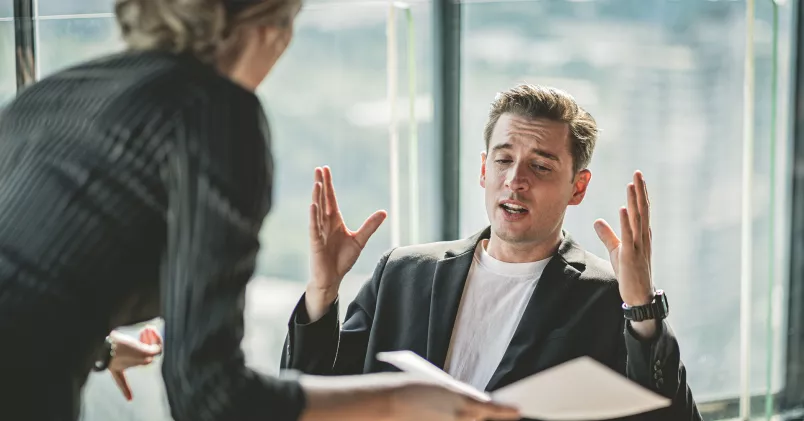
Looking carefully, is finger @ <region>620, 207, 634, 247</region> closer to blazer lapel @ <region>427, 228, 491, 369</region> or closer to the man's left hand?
the man's left hand

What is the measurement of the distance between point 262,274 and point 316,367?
5.51 ft

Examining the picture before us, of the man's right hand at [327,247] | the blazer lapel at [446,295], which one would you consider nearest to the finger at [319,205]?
the man's right hand at [327,247]

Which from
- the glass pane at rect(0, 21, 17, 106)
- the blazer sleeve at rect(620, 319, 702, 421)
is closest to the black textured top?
the blazer sleeve at rect(620, 319, 702, 421)

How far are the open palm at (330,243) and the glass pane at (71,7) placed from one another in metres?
1.40

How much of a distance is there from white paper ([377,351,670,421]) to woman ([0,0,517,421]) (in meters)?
0.20

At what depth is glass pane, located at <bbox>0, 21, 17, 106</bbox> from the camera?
121 inches

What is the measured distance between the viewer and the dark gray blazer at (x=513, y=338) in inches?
81.3

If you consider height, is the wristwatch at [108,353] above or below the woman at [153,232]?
below

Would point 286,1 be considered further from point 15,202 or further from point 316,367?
point 316,367

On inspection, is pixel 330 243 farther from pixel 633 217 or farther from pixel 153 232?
pixel 153 232

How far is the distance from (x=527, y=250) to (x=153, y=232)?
1.44 m

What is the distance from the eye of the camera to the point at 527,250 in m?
2.43

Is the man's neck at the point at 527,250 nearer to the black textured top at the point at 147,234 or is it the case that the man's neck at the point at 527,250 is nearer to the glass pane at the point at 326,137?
the black textured top at the point at 147,234

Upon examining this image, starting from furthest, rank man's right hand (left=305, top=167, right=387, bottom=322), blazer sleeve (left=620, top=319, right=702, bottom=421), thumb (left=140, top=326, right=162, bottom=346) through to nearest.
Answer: man's right hand (left=305, top=167, right=387, bottom=322) < blazer sleeve (left=620, top=319, right=702, bottom=421) < thumb (left=140, top=326, right=162, bottom=346)
